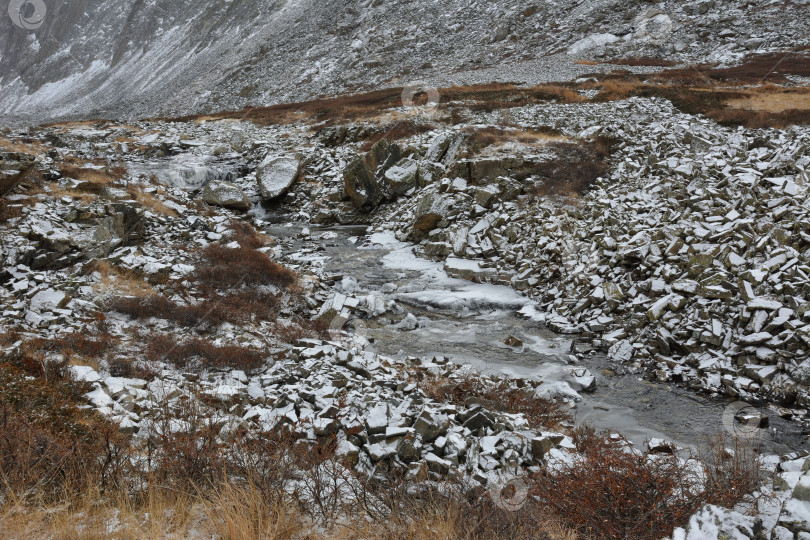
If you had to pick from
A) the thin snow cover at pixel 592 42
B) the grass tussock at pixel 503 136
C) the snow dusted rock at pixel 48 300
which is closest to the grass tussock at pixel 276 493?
the snow dusted rock at pixel 48 300

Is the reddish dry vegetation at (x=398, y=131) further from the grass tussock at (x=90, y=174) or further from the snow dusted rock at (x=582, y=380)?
the snow dusted rock at (x=582, y=380)

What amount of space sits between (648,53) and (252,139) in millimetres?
32675

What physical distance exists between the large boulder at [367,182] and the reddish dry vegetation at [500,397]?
13.9m

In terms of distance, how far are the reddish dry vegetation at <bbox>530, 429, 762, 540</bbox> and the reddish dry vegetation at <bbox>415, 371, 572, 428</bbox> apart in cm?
207

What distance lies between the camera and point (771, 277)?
8.83 m

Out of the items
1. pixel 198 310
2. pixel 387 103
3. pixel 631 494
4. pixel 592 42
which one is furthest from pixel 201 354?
pixel 592 42

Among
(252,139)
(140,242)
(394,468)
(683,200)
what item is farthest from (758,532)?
(252,139)

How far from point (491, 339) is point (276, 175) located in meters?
16.6

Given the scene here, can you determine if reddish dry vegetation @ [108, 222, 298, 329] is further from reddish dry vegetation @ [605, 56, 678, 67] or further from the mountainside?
reddish dry vegetation @ [605, 56, 678, 67]

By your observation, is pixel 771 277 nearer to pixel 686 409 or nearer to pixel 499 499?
pixel 686 409

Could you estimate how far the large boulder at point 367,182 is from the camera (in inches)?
841

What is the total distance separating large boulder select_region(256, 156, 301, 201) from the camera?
74.7ft

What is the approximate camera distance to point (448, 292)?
13.1 m

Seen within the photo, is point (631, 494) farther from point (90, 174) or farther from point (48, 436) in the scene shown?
point (90, 174)
